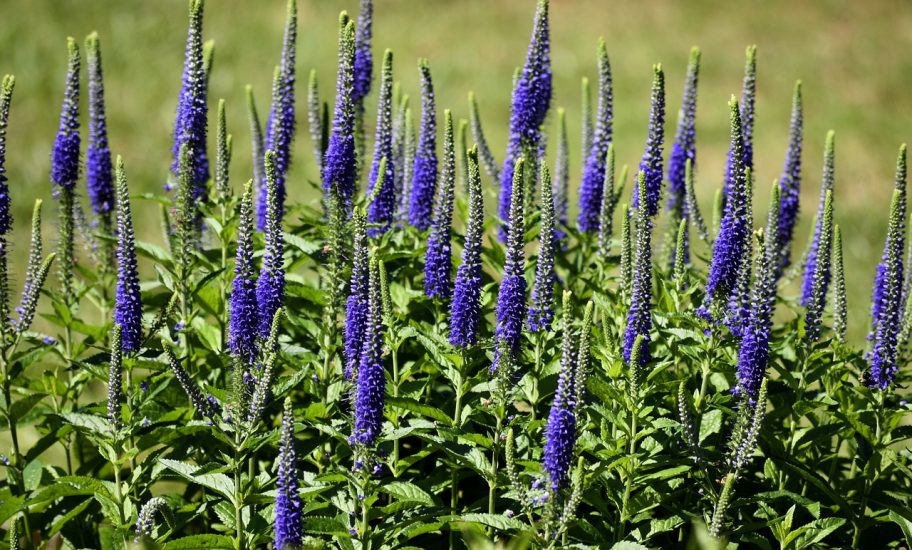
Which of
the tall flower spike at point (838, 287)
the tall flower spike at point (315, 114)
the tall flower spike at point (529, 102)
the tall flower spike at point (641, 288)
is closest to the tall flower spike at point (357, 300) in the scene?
the tall flower spike at point (641, 288)

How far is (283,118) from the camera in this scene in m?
6.93

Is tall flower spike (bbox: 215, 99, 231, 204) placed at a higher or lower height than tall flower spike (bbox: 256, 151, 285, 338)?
higher

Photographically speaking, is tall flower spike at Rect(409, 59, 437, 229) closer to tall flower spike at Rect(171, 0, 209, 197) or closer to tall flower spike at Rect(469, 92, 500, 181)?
tall flower spike at Rect(469, 92, 500, 181)

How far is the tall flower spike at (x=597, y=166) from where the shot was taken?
23.0 ft

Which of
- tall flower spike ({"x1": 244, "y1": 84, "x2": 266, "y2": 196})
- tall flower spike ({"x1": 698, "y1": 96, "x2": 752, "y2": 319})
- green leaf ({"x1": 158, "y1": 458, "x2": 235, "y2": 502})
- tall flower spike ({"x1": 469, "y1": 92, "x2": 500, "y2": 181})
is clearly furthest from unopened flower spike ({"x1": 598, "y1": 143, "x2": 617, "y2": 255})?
green leaf ({"x1": 158, "y1": 458, "x2": 235, "y2": 502})

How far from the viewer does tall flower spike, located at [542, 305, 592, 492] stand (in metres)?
4.46

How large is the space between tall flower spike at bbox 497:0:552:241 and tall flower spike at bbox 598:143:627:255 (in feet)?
1.95

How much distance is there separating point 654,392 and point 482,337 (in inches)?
39.4

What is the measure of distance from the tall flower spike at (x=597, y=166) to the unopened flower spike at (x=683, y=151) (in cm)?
51

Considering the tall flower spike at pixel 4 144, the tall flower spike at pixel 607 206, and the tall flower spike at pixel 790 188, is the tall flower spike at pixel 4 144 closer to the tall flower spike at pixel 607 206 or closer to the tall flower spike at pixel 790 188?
the tall flower spike at pixel 607 206

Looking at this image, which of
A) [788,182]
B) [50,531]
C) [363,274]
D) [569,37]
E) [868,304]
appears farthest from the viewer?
[569,37]

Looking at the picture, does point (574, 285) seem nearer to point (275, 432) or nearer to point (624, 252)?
point (624, 252)

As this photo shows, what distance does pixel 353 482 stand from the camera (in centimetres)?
518

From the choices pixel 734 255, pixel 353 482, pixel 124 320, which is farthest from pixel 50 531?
pixel 734 255
